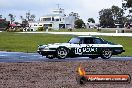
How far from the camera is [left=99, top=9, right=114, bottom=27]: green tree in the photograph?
543 feet

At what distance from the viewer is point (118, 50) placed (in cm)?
2112

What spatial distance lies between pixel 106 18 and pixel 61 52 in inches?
6000

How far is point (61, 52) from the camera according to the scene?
19797mm

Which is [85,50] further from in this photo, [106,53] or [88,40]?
[106,53]

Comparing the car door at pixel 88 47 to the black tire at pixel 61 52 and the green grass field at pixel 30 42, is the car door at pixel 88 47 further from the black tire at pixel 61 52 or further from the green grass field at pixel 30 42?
the green grass field at pixel 30 42

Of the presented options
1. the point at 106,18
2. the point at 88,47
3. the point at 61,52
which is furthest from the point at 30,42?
the point at 106,18

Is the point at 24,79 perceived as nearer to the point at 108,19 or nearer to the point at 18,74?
the point at 18,74

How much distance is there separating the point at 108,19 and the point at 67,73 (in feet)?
521

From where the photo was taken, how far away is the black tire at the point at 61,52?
19.7 meters

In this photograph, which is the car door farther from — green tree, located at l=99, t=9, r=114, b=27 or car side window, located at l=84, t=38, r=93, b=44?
green tree, located at l=99, t=9, r=114, b=27

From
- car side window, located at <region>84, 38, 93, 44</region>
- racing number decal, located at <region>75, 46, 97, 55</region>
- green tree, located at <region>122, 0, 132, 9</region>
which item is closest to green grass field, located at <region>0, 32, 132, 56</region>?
car side window, located at <region>84, 38, 93, 44</region>

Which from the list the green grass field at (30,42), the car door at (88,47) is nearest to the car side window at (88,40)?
the car door at (88,47)

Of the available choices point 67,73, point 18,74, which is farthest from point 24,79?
point 67,73

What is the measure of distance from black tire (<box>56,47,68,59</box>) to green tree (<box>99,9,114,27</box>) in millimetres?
145702
